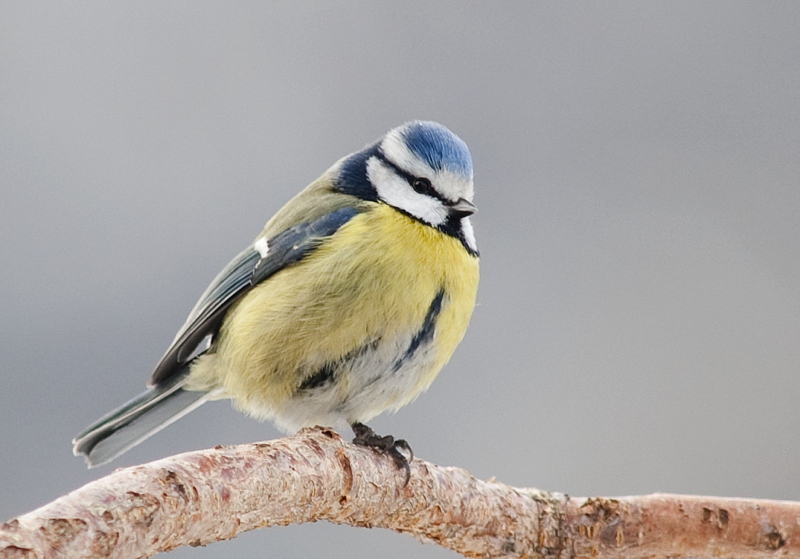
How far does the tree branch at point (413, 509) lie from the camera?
27.6 inches

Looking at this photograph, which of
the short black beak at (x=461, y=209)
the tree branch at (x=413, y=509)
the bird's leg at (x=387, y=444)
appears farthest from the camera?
the short black beak at (x=461, y=209)

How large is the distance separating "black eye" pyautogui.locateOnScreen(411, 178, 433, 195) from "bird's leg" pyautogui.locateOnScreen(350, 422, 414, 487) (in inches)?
13.1

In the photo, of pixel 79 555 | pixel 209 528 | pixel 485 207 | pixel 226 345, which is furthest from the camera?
pixel 485 207

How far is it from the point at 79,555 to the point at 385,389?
603mm

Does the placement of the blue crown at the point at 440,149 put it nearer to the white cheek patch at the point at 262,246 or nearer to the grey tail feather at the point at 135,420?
the white cheek patch at the point at 262,246

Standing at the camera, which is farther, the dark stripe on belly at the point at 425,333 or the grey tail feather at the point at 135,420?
the grey tail feather at the point at 135,420

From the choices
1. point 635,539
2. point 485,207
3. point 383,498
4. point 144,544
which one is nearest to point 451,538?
point 383,498

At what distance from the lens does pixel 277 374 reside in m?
1.14

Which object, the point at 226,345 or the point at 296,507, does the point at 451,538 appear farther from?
the point at 226,345

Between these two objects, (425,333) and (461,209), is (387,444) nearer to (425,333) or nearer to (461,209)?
(425,333)

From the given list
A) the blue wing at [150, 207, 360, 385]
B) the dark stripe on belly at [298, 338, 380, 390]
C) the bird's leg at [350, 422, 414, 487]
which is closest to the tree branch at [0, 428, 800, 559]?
the bird's leg at [350, 422, 414, 487]

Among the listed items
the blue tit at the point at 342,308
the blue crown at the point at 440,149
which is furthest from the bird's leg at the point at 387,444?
the blue crown at the point at 440,149

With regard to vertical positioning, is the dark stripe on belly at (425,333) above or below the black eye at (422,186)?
below

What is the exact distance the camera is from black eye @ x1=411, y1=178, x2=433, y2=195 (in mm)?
1218
